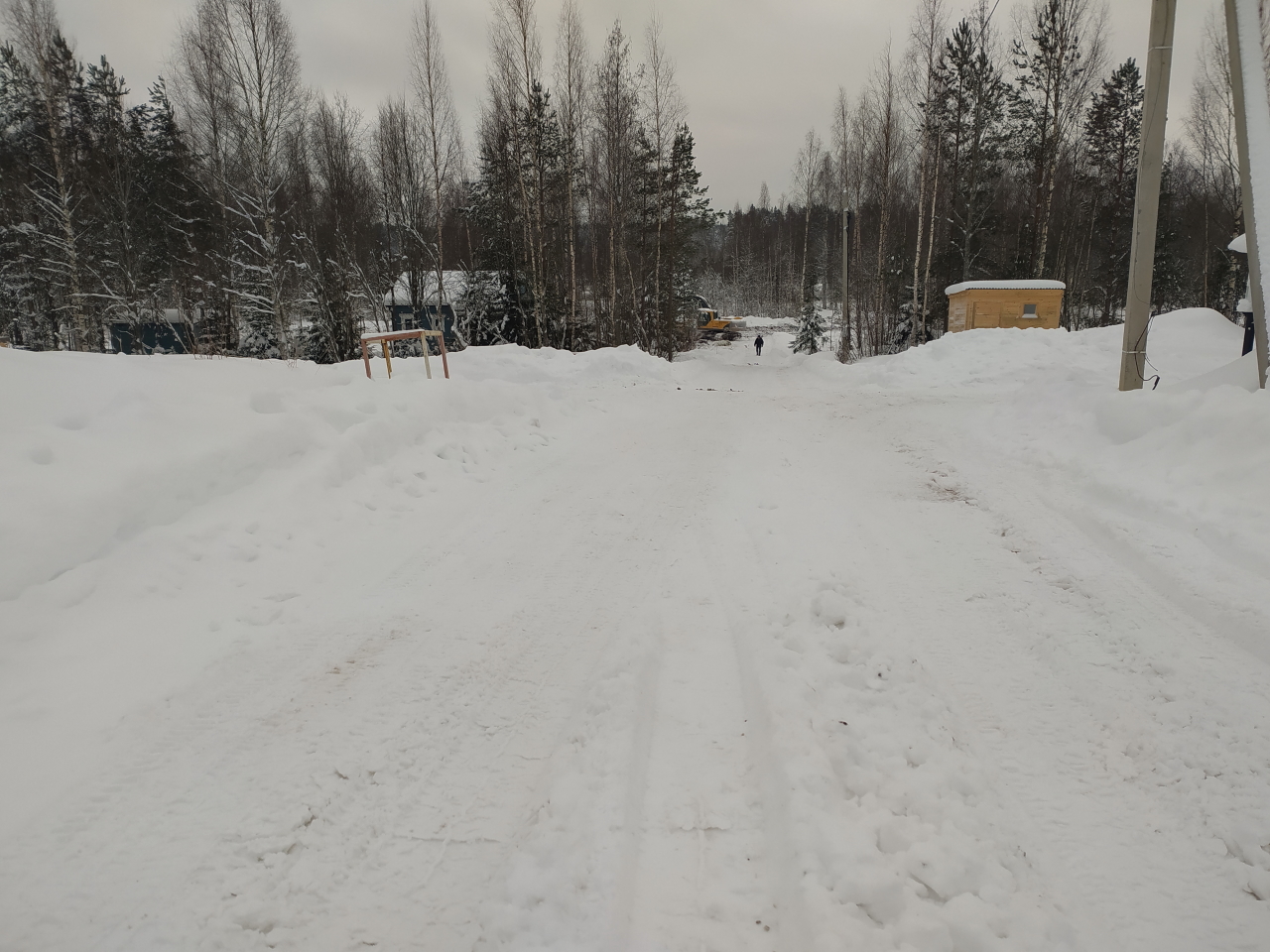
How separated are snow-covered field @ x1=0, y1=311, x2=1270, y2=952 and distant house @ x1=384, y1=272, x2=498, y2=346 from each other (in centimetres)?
1776

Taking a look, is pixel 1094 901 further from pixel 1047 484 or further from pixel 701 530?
pixel 1047 484

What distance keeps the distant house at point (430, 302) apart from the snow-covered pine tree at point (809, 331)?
646 inches

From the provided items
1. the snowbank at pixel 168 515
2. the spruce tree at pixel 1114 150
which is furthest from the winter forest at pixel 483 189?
the snowbank at pixel 168 515

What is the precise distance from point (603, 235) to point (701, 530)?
27.7 meters

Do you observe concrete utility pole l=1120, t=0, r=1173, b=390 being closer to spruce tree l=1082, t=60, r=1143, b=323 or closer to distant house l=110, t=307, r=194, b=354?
distant house l=110, t=307, r=194, b=354

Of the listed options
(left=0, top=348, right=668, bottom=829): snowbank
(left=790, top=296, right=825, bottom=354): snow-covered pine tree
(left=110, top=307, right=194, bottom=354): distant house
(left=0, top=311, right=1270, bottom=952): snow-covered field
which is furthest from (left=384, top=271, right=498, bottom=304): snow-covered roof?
(left=0, top=311, right=1270, bottom=952): snow-covered field

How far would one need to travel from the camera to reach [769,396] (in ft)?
40.5

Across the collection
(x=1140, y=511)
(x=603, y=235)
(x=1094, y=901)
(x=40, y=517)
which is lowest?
(x=1094, y=901)

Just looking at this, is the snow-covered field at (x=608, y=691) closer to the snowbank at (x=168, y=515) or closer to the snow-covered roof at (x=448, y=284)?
the snowbank at (x=168, y=515)

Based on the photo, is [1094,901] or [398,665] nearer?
[1094,901]

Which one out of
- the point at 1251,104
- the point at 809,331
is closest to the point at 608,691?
the point at 1251,104

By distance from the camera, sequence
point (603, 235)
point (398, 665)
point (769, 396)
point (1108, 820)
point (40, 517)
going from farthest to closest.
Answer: point (603, 235), point (769, 396), point (40, 517), point (398, 665), point (1108, 820)

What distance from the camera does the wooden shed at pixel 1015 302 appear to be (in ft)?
60.3

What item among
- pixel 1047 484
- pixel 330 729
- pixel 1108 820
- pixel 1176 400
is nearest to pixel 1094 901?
pixel 1108 820
